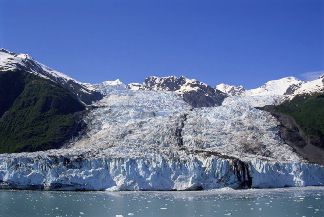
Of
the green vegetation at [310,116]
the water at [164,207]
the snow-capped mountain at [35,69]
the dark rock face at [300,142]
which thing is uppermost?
the snow-capped mountain at [35,69]

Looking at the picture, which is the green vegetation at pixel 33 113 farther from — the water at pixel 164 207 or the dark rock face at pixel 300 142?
the water at pixel 164 207

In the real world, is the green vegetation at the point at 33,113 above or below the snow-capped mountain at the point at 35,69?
below

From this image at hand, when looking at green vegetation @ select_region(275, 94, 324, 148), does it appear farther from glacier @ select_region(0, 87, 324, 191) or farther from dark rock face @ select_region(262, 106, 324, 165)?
glacier @ select_region(0, 87, 324, 191)

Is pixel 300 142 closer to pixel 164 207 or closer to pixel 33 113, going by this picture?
pixel 164 207

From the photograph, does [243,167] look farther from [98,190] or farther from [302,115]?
[302,115]

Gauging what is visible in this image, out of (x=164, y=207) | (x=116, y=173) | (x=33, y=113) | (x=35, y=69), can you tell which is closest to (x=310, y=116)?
(x=116, y=173)

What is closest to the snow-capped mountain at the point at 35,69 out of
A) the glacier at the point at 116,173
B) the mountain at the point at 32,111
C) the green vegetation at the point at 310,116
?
the mountain at the point at 32,111

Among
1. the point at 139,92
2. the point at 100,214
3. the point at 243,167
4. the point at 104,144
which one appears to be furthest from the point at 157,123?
the point at 139,92

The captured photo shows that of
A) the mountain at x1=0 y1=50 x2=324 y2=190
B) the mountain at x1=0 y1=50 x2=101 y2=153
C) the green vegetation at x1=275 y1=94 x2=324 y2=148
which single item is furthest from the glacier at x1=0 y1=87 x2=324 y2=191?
the mountain at x1=0 y1=50 x2=101 y2=153
